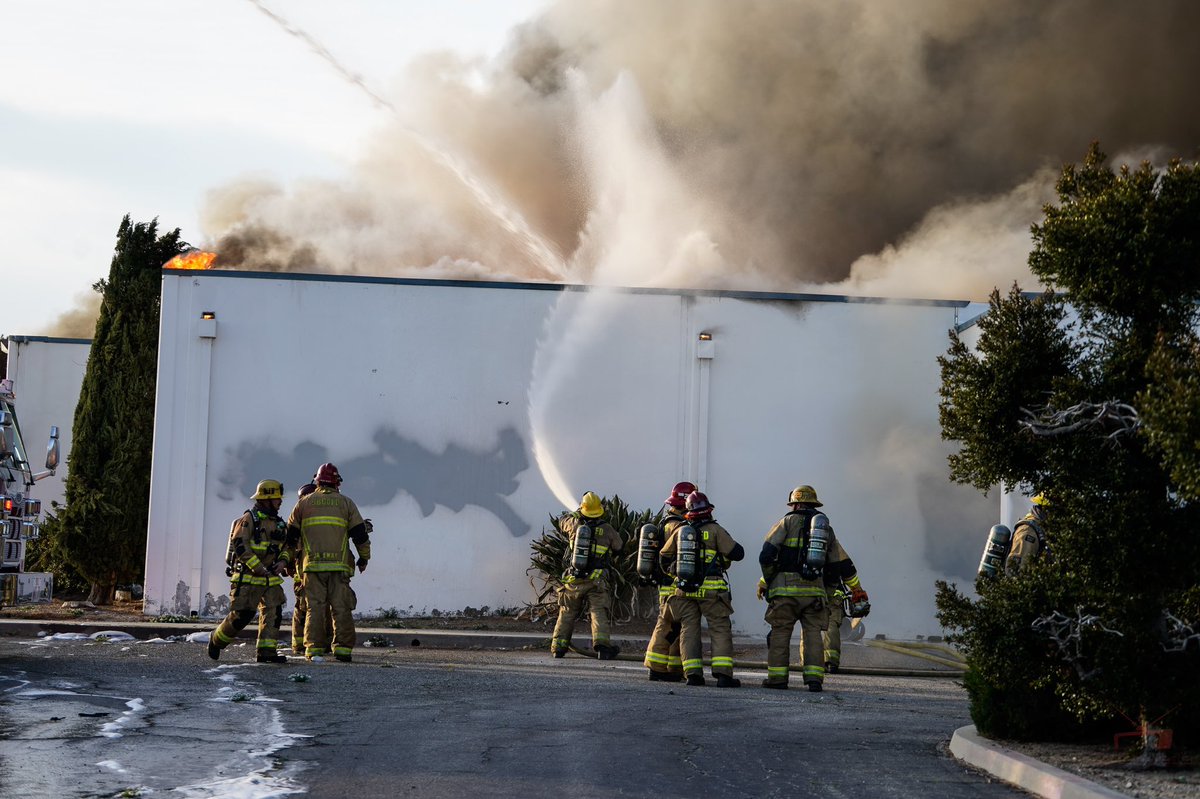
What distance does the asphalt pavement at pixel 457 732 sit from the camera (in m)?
6.75

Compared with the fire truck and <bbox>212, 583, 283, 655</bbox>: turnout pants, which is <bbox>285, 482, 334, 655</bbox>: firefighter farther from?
the fire truck

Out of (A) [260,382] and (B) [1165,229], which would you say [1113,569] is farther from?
(A) [260,382]

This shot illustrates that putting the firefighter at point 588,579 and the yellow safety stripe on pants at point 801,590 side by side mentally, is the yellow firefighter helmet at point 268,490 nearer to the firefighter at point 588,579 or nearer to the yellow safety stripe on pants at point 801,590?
the firefighter at point 588,579

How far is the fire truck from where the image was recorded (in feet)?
40.5

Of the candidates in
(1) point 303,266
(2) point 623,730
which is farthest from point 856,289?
(2) point 623,730

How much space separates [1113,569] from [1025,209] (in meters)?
24.6

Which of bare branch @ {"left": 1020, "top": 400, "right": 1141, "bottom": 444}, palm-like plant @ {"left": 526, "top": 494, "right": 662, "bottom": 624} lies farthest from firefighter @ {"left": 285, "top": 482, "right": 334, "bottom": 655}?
bare branch @ {"left": 1020, "top": 400, "right": 1141, "bottom": 444}

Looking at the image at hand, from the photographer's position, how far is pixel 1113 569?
7.14 m

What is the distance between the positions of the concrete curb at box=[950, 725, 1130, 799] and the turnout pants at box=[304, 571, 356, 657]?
6427mm

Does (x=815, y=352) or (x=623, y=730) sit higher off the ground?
(x=815, y=352)

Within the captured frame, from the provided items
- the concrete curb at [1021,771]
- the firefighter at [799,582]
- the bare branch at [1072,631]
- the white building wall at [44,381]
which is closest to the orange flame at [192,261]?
the white building wall at [44,381]

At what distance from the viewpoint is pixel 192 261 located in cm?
1864

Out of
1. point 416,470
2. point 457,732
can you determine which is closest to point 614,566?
point 416,470

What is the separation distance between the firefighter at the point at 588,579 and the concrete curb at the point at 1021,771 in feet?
21.1
